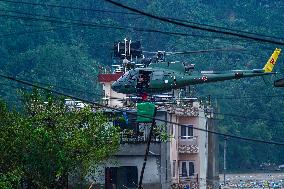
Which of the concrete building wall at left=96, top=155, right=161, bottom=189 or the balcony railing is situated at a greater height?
the balcony railing

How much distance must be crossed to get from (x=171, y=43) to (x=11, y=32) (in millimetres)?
15176

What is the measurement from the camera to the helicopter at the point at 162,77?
127 feet

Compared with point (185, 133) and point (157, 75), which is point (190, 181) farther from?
point (157, 75)

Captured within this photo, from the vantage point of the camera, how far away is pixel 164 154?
35.2 m

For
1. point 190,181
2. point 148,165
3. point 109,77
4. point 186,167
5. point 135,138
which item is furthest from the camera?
point 109,77

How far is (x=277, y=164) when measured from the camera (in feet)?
326

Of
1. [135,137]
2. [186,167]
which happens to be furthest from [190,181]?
[135,137]

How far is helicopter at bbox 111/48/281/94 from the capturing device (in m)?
38.8

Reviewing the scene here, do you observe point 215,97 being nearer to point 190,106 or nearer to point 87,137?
point 190,106

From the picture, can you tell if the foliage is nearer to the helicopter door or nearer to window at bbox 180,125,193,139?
the helicopter door

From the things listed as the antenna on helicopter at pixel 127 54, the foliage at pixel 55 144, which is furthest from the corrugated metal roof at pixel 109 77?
the foliage at pixel 55 144

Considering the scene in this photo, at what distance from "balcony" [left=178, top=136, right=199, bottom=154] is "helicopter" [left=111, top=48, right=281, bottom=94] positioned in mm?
3193

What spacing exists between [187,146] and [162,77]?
4.32 metres

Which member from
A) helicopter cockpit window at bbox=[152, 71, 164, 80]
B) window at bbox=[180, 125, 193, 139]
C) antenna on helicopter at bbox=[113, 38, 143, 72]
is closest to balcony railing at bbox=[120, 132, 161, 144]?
helicopter cockpit window at bbox=[152, 71, 164, 80]
